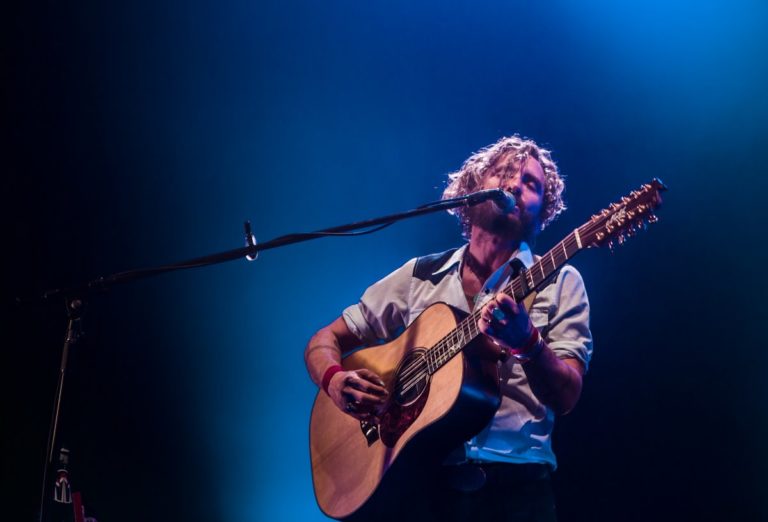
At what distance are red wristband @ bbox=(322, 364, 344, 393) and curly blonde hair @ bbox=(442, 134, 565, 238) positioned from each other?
3.16ft

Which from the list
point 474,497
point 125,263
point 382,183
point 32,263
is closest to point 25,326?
point 32,263

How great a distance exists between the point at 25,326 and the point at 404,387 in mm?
2145

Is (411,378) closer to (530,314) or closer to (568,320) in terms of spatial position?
(530,314)

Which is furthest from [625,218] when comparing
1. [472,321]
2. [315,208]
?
→ [315,208]

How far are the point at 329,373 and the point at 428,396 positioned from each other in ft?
2.00

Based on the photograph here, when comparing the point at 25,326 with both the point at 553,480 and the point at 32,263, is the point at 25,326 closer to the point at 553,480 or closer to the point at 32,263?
the point at 32,263

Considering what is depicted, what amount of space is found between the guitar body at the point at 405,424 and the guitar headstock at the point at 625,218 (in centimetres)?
53

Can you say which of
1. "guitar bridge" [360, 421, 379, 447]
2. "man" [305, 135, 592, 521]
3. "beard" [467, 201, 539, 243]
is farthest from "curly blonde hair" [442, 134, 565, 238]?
"guitar bridge" [360, 421, 379, 447]

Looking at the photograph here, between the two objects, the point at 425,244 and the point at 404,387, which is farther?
the point at 425,244

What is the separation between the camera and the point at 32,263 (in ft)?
12.0

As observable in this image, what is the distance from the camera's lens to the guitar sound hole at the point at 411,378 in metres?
2.54

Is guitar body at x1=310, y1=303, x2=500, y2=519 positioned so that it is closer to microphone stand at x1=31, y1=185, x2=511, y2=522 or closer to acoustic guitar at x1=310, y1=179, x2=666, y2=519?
acoustic guitar at x1=310, y1=179, x2=666, y2=519

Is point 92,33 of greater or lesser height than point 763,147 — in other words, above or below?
above

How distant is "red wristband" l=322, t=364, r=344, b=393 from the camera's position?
9.53 feet
